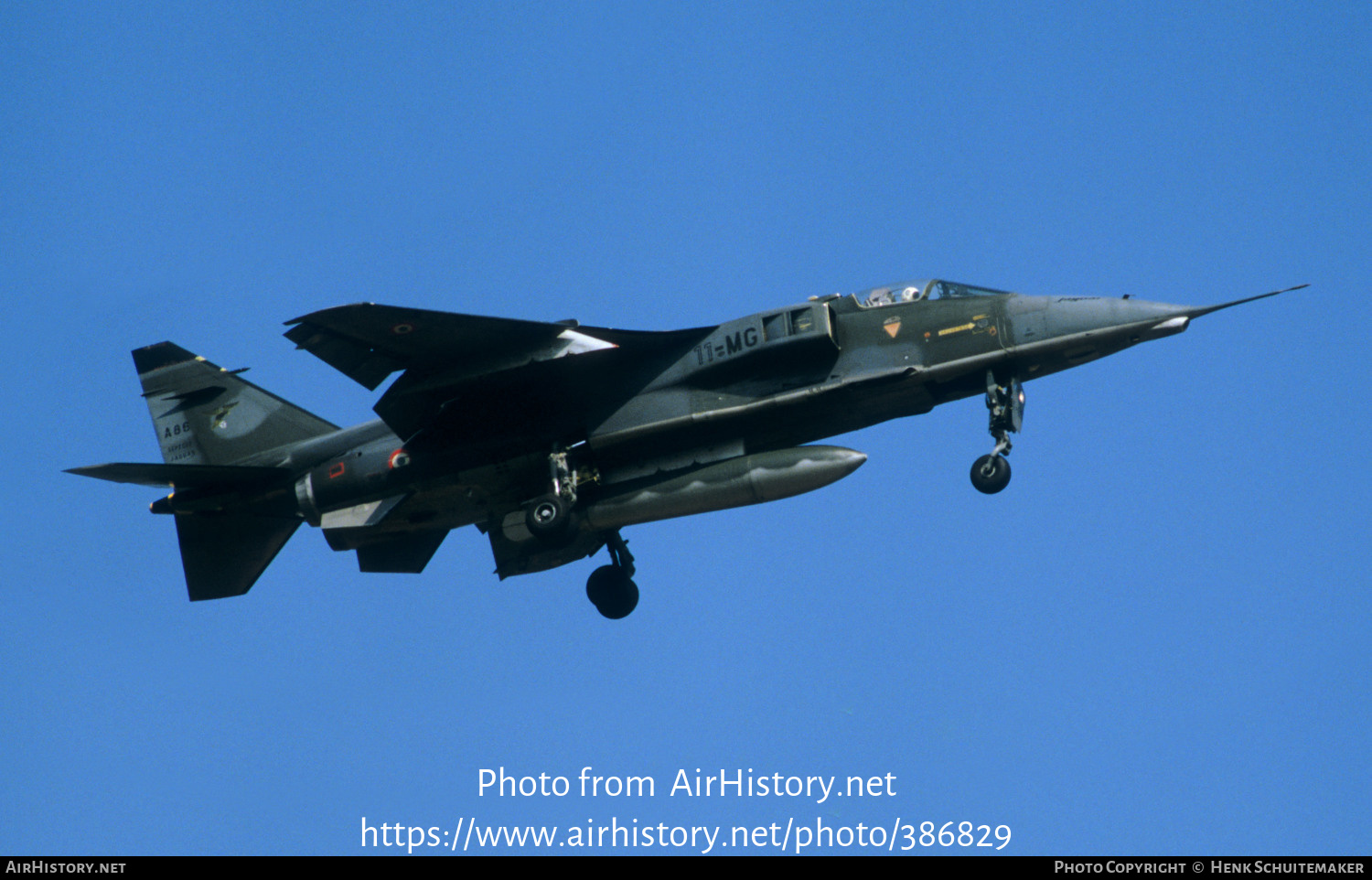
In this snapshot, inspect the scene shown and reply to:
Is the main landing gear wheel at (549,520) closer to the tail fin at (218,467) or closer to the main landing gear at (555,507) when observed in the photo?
the main landing gear at (555,507)

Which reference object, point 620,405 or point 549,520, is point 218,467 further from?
point 620,405

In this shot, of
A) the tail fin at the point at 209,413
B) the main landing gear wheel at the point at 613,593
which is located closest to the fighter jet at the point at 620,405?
the tail fin at the point at 209,413

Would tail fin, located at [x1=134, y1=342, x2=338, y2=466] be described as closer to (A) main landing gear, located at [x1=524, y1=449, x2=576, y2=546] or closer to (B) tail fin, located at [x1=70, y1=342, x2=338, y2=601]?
(B) tail fin, located at [x1=70, y1=342, x2=338, y2=601]

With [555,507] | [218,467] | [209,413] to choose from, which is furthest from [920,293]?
[209,413]

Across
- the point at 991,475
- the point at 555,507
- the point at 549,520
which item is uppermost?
the point at 991,475

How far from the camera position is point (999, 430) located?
20.9 m

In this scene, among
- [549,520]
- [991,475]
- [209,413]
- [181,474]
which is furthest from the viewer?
[209,413]

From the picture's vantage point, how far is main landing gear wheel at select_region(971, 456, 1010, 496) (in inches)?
816

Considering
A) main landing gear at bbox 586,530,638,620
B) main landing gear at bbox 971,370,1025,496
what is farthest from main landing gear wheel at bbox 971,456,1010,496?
main landing gear at bbox 586,530,638,620

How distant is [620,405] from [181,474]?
7023 mm

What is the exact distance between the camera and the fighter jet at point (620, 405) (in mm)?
20953

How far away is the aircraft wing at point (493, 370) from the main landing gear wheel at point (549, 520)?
939mm
